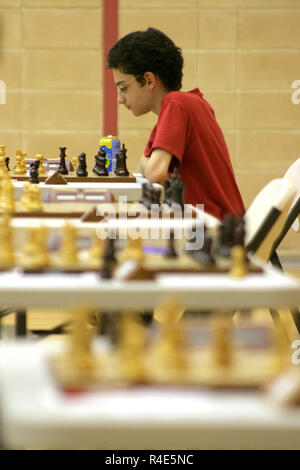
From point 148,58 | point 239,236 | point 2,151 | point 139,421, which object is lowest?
point 139,421

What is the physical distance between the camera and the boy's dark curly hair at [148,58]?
3.29m

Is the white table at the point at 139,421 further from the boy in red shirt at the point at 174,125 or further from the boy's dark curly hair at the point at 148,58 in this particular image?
the boy's dark curly hair at the point at 148,58

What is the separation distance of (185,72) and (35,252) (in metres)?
5.11

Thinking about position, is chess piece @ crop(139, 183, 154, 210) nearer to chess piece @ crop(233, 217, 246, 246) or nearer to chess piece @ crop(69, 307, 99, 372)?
chess piece @ crop(233, 217, 246, 246)

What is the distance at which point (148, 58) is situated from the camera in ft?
10.8

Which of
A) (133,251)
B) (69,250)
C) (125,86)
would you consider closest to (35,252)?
(69,250)

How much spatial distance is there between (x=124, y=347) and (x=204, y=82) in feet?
18.4

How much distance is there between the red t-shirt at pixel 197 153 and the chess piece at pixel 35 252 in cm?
145

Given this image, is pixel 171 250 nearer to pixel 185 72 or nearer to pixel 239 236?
pixel 239 236

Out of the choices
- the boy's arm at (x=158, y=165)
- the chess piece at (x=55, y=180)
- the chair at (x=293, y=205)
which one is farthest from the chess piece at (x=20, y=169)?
the chair at (x=293, y=205)

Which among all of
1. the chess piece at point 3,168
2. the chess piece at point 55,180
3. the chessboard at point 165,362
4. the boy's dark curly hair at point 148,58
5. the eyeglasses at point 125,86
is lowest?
the chessboard at point 165,362

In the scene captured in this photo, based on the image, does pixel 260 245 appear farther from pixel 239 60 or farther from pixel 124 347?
pixel 239 60

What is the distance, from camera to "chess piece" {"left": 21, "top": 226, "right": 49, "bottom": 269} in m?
1.52

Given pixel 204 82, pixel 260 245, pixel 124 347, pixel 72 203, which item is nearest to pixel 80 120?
pixel 204 82
